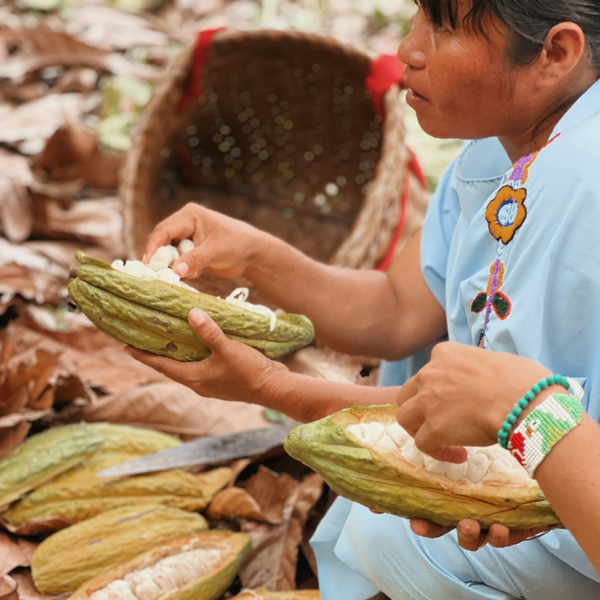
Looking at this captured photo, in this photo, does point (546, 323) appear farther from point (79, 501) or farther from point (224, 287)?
point (79, 501)

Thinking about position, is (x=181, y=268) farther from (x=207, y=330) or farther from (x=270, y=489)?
(x=270, y=489)

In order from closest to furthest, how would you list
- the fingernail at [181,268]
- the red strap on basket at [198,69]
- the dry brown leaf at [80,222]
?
the fingernail at [181,268] < the red strap on basket at [198,69] < the dry brown leaf at [80,222]

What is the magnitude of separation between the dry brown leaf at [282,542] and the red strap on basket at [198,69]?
6.09 feet

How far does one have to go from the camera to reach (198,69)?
10.3 feet

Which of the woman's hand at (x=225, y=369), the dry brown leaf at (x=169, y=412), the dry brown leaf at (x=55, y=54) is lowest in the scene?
the dry brown leaf at (x=169, y=412)

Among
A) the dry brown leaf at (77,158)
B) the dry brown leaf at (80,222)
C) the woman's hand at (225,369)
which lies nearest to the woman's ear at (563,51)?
the woman's hand at (225,369)

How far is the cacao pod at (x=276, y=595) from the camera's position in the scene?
167cm

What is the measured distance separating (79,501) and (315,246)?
1.92m

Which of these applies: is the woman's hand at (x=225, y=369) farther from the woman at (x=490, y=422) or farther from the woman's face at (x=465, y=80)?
the woman's face at (x=465, y=80)

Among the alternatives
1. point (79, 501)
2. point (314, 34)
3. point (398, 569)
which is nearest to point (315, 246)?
point (314, 34)

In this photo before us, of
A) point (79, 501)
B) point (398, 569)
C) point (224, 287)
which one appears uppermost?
point (224, 287)

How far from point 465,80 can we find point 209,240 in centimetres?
71

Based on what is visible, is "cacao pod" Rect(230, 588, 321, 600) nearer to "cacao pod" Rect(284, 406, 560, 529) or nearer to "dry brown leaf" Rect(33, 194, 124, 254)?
"cacao pod" Rect(284, 406, 560, 529)

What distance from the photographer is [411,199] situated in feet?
9.57
